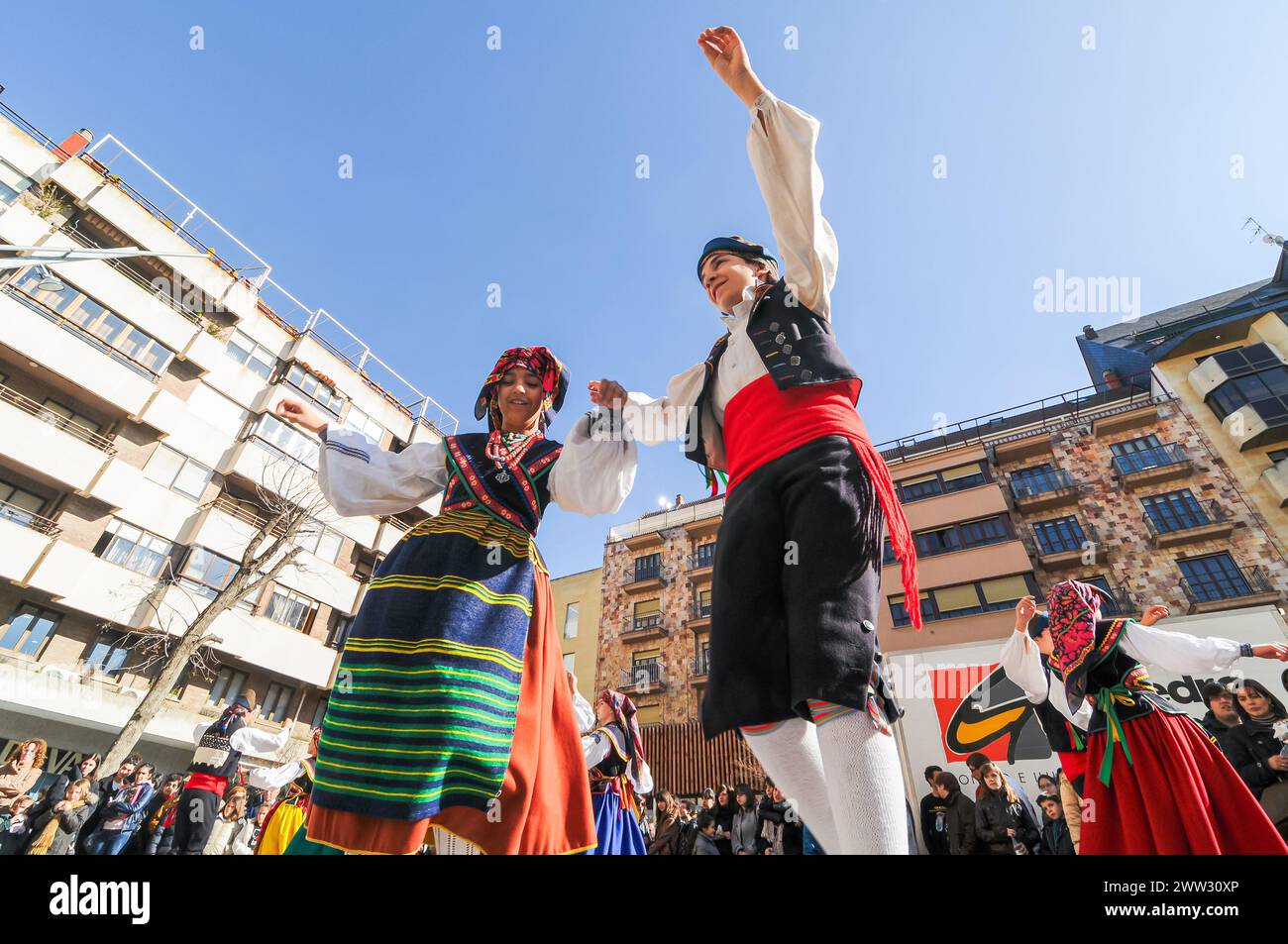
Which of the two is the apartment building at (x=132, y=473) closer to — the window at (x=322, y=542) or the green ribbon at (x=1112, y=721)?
the window at (x=322, y=542)

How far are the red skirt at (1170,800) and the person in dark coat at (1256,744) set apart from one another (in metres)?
1.87

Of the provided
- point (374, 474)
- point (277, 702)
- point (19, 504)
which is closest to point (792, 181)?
point (374, 474)

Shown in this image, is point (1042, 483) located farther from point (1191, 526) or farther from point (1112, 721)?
point (1112, 721)

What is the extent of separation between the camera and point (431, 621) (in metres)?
2.15

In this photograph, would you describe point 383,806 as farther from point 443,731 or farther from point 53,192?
point 53,192

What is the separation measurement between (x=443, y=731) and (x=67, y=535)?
2132 cm

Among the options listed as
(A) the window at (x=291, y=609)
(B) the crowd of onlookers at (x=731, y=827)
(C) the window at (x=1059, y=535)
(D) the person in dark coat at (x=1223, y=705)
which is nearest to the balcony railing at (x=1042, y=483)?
(C) the window at (x=1059, y=535)

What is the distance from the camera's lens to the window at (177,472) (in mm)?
19359

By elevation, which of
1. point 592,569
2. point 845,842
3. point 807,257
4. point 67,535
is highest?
point 592,569

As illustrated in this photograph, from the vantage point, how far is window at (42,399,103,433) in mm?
17406

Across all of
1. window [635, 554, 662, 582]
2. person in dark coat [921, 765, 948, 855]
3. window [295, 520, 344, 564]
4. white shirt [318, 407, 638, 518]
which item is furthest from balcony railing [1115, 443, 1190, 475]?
window [295, 520, 344, 564]

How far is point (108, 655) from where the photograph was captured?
17094mm

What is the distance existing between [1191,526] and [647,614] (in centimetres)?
2072
